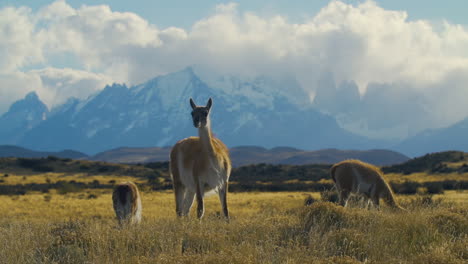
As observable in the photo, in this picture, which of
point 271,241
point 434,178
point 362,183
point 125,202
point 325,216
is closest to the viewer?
point 271,241

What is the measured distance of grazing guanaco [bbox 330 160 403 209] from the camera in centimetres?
1471

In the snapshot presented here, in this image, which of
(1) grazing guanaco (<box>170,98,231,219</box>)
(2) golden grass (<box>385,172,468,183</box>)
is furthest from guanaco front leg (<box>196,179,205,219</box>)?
(2) golden grass (<box>385,172,468,183</box>)

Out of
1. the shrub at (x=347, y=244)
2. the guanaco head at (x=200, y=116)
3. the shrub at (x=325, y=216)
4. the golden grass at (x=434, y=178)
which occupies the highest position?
the guanaco head at (x=200, y=116)

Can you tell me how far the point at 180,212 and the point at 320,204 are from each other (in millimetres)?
4157

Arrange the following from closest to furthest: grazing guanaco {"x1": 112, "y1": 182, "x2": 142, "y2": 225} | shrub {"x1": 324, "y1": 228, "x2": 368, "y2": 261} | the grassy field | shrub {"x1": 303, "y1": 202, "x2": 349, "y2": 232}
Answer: the grassy field, shrub {"x1": 324, "y1": 228, "x2": 368, "y2": 261}, shrub {"x1": 303, "y1": 202, "x2": 349, "y2": 232}, grazing guanaco {"x1": 112, "y1": 182, "x2": 142, "y2": 225}

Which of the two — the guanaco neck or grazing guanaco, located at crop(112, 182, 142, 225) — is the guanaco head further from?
grazing guanaco, located at crop(112, 182, 142, 225)

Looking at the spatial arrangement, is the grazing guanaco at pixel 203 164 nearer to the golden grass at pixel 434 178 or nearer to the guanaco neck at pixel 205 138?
the guanaco neck at pixel 205 138

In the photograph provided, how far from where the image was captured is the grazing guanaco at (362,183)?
14705 mm

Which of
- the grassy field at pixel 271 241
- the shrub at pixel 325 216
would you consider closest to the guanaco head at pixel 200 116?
the grassy field at pixel 271 241

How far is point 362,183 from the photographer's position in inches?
584

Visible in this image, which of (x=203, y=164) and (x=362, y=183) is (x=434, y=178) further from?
(x=203, y=164)

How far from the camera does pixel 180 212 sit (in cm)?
1295

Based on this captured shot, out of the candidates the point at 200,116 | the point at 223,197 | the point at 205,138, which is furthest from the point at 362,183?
the point at 200,116

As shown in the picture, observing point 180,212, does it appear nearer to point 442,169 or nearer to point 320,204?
point 320,204
